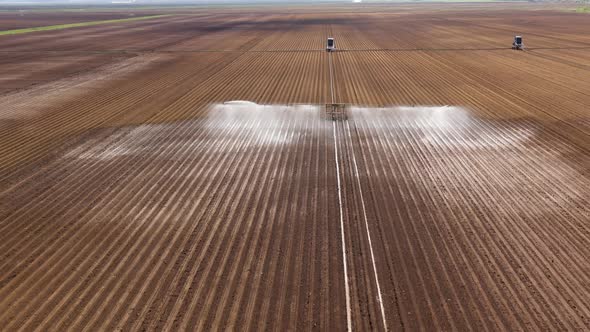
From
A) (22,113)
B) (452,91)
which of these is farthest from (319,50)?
(22,113)

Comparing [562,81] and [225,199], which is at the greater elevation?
[562,81]

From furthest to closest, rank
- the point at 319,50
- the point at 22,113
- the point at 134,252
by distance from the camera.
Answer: the point at 319,50 → the point at 22,113 → the point at 134,252

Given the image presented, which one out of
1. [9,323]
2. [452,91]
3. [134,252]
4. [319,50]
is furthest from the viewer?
[319,50]

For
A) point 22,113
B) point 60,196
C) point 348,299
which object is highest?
point 22,113

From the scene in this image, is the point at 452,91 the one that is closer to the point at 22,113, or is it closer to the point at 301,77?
the point at 301,77

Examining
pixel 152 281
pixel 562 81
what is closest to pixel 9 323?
pixel 152 281

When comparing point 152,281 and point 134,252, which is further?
point 134,252

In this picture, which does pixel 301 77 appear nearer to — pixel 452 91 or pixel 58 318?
pixel 452 91
